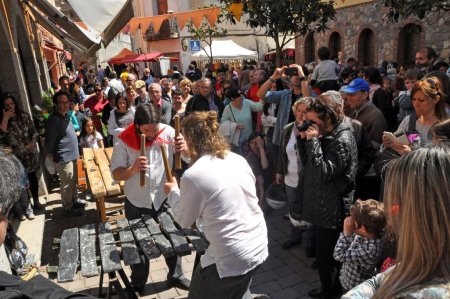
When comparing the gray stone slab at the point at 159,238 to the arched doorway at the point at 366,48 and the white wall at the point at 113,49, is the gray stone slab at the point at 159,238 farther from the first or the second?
the white wall at the point at 113,49

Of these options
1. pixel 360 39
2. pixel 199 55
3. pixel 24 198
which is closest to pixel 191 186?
pixel 24 198

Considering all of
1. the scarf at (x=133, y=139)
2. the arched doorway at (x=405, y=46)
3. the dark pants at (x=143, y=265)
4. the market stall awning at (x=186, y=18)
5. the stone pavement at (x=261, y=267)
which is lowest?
the stone pavement at (x=261, y=267)

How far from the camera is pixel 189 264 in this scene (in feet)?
13.6

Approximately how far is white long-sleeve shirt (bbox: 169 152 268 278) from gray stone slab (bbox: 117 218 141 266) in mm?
583

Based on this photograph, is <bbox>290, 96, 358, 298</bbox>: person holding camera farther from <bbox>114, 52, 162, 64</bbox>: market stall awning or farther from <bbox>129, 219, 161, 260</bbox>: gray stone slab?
<bbox>114, 52, 162, 64</bbox>: market stall awning

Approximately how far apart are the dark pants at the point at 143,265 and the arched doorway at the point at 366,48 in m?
13.8

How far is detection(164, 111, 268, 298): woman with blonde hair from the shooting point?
87.6 inches

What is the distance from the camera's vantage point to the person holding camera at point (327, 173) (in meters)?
2.96

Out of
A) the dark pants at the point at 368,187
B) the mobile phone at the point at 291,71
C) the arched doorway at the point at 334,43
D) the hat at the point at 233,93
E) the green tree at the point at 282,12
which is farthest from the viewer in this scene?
the arched doorway at the point at 334,43

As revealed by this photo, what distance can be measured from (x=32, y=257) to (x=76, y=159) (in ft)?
6.17

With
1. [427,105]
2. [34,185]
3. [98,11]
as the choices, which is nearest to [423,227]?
[427,105]

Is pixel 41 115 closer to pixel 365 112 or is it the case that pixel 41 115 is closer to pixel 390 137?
pixel 365 112

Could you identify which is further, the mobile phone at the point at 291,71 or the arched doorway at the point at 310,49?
the arched doorway at the point at 310,49

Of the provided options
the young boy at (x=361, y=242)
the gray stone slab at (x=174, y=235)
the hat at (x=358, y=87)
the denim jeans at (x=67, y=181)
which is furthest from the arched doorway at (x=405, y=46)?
the gray stone slab at (x=174, y=235)
